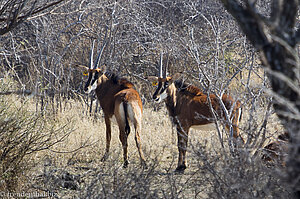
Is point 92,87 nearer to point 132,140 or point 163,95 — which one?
point 132,140

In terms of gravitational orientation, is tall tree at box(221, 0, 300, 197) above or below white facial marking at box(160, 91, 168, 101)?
above

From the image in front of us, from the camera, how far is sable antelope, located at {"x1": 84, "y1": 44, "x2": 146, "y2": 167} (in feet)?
24.3

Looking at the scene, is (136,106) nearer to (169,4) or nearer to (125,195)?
(125,195)

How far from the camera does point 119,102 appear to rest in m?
7.54

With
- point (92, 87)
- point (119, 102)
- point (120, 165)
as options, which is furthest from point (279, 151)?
point (92, 87)

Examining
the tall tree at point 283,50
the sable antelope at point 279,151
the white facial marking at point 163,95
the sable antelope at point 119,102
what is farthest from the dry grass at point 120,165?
the tall tree at point 283,50

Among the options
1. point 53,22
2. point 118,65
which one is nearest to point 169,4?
point 118,65

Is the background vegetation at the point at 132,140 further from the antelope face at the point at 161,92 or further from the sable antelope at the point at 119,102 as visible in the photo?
the antelope face at the point at 161,92

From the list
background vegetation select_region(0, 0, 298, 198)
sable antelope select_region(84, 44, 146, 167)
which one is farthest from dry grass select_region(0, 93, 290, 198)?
sable antelope select_region(84, 44, 146, 167)

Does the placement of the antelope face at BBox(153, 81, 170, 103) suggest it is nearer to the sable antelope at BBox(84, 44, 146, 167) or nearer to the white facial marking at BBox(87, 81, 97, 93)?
the sable antelope at BBox(84, 44, 146, 167)

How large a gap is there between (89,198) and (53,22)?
8710 millimetres

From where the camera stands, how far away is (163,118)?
10234mm

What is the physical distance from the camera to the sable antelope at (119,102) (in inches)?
292

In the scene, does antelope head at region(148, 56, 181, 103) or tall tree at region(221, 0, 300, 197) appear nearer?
tall tree at region(221, 0, 300, 197)
